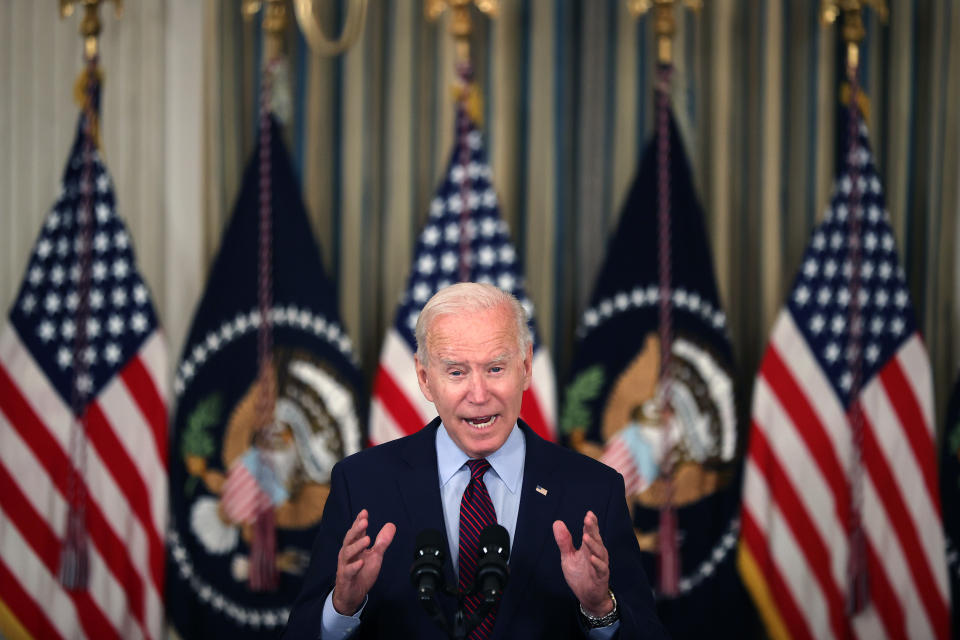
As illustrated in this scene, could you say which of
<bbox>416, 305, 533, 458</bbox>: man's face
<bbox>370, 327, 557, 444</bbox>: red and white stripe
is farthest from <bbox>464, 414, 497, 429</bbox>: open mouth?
<bbox>370, 327, 557, 444</bbox>: red and white stripe

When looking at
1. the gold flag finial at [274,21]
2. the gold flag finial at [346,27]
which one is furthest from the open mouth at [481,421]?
the gold flag finial at [274,21]

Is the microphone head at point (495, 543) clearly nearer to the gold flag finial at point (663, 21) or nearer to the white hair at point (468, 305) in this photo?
the white hair at point (468, 305)

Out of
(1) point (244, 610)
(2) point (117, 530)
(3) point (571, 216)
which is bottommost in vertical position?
(1) point (244, 610)

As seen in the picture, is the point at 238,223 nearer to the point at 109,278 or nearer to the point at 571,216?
the point at 109,278

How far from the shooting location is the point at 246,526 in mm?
3729

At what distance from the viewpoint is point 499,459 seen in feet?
5.80

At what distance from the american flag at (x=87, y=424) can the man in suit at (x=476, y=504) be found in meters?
2.25

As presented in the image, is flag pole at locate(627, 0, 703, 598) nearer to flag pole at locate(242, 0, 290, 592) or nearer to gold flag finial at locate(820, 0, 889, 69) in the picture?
gold flag finial at locate(820, 0, 889, 69)

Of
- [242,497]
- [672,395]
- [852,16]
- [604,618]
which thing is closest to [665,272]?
[672,395]

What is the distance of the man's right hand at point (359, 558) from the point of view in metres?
1.47

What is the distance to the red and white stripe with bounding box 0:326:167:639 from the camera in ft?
12.1

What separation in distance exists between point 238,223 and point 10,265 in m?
1.09

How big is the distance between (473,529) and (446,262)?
6.90 feet

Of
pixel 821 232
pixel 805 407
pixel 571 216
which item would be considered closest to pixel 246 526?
pixel 571 216
